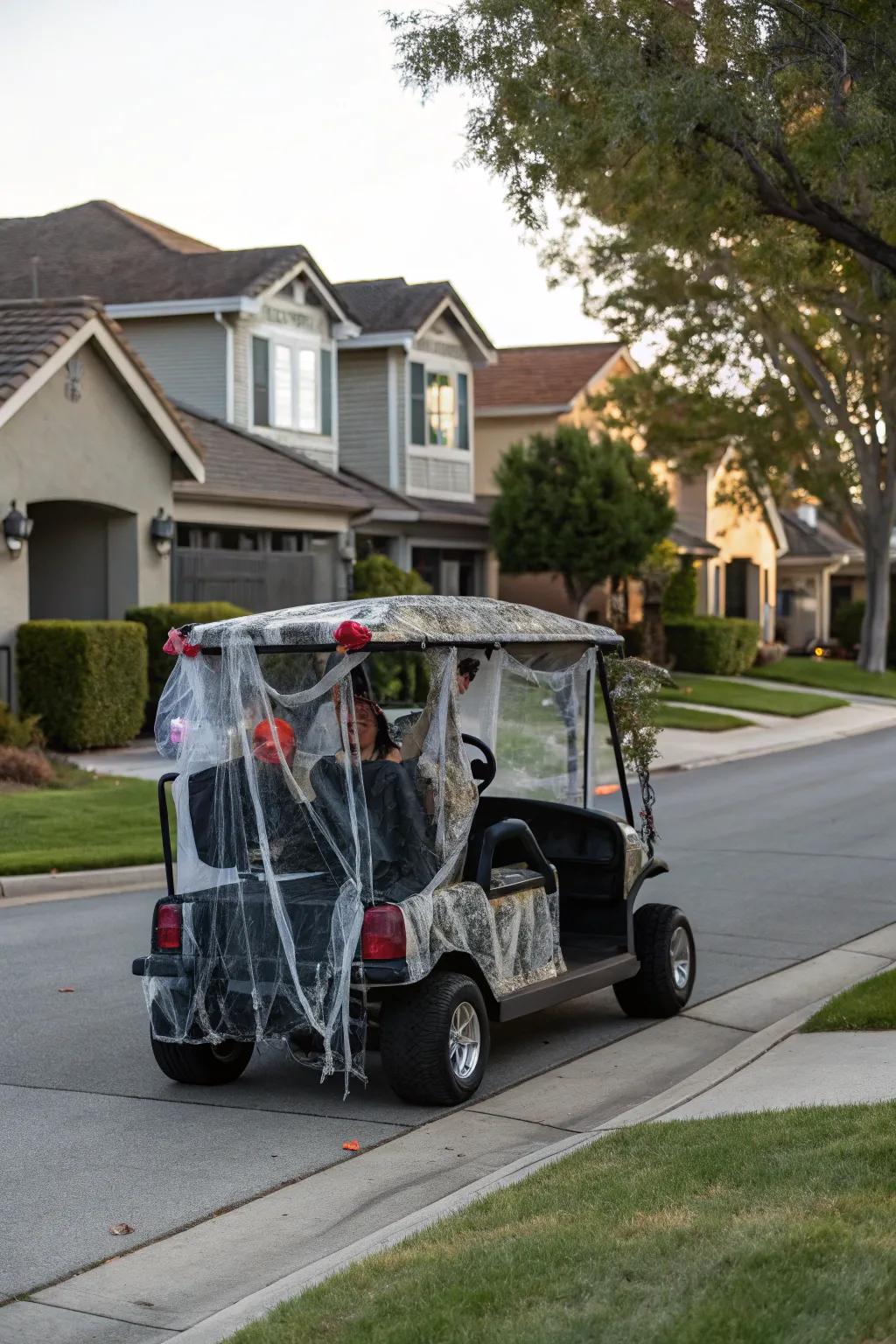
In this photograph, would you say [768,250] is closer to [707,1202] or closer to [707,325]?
[707,1202]

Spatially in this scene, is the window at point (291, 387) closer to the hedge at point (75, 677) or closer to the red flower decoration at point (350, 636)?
the hedge at point (75, 677)

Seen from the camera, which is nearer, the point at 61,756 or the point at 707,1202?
the point at 707,1202

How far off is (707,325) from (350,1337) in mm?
35898

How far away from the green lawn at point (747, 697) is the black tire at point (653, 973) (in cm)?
2459

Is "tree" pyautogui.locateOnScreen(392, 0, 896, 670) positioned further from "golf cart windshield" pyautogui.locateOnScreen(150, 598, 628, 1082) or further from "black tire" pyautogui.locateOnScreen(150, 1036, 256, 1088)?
"black tire" pyautogui.locateOnScreen(150, 1036, 256, 1088)

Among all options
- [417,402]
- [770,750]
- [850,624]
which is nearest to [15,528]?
[770,750]

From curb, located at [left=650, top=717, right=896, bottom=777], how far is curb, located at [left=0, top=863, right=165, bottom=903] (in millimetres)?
11340

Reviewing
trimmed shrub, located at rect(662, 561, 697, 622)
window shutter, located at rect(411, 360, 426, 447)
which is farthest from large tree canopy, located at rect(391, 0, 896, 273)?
trimmed shrub, located at rect(662, 561, 697, 622)

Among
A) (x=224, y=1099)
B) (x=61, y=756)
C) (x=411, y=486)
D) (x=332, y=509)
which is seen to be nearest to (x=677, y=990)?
(x=224, y=1099)

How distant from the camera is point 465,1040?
787cm

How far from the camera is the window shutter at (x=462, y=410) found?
38500 mm

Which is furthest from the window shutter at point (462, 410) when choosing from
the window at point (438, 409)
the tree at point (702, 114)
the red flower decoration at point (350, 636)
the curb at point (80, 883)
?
the red flower decoration at point (350, 636)

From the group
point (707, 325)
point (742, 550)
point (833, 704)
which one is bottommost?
point (833, 704)

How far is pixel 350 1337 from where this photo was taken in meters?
4.48
